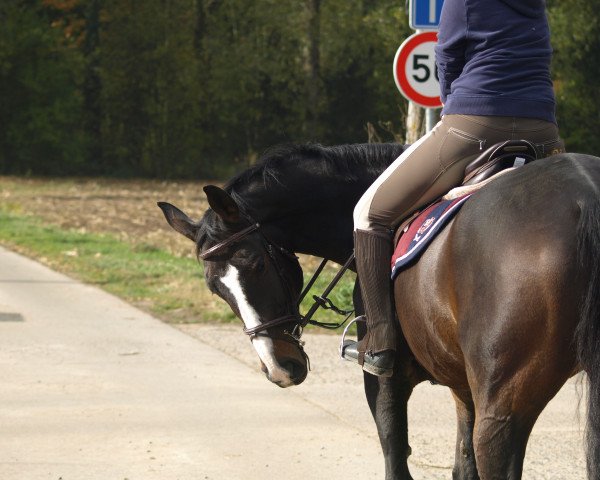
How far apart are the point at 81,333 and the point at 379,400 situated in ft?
17.4

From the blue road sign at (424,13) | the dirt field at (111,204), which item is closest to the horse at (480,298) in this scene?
the blue road sign at (424,13)

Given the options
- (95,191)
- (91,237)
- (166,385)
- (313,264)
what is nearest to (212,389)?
(166,385)

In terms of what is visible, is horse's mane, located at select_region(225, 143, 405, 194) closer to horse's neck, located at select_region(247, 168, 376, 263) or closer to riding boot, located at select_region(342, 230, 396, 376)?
horse's neck, located at select_region(247, 168, 376, 263)

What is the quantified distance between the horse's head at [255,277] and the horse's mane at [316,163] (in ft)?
0.54

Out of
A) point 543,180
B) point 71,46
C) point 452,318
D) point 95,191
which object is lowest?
point 95,191

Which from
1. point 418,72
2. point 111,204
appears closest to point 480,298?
point 418,72

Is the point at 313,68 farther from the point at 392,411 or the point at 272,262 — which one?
the point at 392,411

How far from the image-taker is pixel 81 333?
9.49 metres

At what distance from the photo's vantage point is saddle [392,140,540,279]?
3920 mm

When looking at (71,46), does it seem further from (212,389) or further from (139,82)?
(212,389)

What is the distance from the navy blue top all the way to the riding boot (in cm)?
58

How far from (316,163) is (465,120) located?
0.96 metres

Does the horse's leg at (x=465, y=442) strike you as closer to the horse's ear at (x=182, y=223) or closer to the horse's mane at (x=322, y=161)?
the horse's mane at (x=322, y=161)

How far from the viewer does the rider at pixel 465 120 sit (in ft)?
13.3
